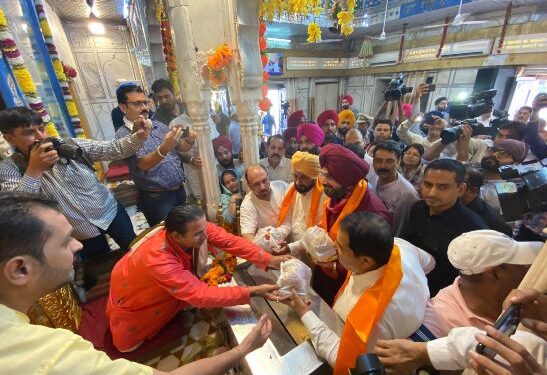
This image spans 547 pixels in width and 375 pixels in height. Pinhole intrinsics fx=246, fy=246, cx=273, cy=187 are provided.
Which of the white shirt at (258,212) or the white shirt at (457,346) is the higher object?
the white shirt at (457,346)

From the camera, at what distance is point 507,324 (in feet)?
2.86

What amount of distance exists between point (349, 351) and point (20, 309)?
1368 mm

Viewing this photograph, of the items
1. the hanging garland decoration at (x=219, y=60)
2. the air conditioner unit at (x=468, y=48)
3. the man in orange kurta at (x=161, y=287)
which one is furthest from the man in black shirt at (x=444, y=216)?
the air conditioner unit at (x=468, y=48)

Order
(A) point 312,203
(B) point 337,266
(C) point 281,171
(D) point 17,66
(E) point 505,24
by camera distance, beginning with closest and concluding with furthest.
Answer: (B) point 337,266
(A) point 312,203
(D) point 17,66
(C) point 281,171
(E) point 505,24

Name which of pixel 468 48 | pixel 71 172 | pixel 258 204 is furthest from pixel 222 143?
pixel 468 48

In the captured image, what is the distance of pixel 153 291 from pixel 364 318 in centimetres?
140

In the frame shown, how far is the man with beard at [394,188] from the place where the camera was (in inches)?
94.0

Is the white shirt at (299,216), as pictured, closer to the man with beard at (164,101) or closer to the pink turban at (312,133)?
the pink turban at (312,133)

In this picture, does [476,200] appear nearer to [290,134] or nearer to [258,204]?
→ [258,204]

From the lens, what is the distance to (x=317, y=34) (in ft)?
10.7

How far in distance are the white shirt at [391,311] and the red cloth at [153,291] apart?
547mm

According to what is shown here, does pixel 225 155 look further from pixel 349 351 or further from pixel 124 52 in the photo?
pixel 124 52

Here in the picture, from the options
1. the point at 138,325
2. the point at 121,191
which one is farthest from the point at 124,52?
the point at 138,325

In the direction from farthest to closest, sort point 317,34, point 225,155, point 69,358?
point 225,155 < point 317,34 < point 69,358
